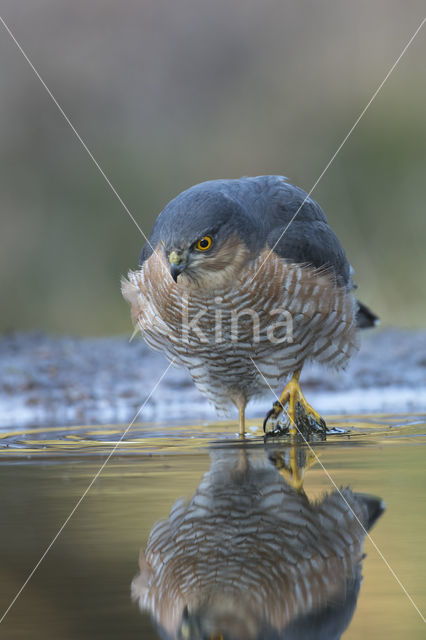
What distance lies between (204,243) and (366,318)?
1891mm

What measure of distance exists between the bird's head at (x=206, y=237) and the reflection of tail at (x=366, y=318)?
1.52 m

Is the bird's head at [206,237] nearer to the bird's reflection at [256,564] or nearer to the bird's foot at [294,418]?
the bird's foot at [294,418]

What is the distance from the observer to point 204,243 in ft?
15.7

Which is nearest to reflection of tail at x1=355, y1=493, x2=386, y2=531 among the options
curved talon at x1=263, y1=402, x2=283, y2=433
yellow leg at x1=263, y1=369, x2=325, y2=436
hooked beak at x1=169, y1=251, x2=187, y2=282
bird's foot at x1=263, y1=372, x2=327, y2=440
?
hooked beak at x1=169, y1=251, x2=187, y2=282

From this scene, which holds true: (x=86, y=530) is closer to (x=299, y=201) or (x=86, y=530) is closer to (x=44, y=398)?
(x=299, y=201)

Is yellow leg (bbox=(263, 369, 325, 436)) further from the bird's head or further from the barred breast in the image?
the bird's head

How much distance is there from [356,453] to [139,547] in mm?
1716

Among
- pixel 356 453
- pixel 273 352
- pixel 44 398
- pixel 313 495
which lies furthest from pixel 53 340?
pixel 313 495

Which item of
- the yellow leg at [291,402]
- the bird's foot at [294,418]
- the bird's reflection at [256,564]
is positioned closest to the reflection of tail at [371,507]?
the bird's reflection at [256,564]

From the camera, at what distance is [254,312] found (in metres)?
4.91

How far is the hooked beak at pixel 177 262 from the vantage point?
4559 millimetres

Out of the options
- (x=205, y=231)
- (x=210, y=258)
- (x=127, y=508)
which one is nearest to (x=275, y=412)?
(x=210, y=258)

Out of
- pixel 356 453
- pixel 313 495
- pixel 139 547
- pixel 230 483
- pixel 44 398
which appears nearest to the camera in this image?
pixel 139 547

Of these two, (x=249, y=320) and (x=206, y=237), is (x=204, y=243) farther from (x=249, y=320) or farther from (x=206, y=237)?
(x=249, y=320)
